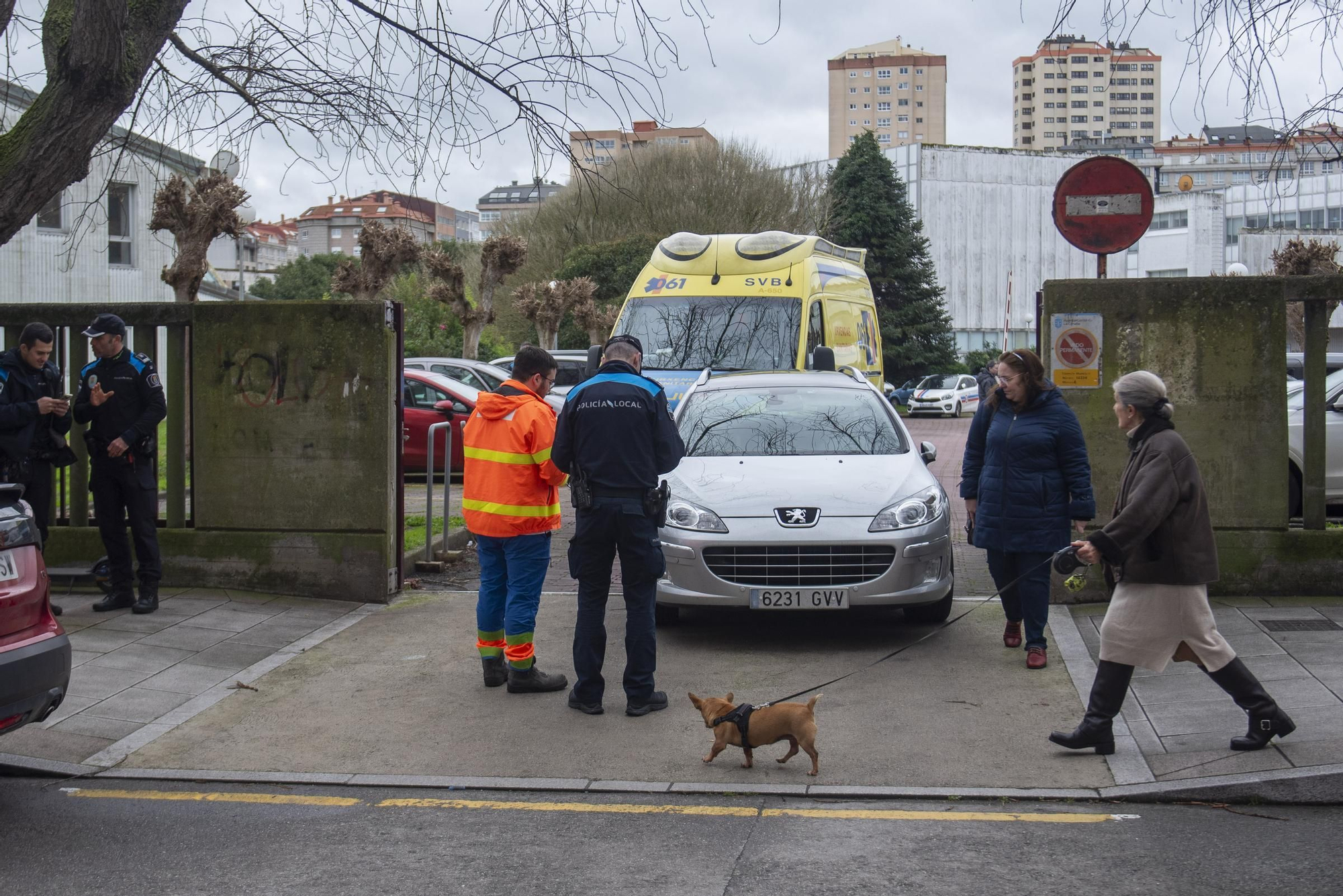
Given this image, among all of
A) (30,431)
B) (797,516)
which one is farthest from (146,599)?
(797,516)

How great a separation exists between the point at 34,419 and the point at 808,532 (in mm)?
4806

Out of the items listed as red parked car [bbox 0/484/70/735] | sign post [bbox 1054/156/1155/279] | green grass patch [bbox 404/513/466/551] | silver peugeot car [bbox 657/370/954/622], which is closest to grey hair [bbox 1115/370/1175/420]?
silver peugeot car [bbox 657/370/954/622]

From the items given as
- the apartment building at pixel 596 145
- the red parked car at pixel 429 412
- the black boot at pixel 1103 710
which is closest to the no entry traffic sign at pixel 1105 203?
the apartment building at pixel 596 145

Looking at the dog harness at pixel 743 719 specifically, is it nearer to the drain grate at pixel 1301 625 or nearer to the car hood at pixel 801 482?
the car hood at pixel 801 482

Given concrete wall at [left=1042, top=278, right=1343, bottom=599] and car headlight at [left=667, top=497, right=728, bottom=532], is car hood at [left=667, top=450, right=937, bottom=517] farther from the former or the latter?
concrete wall at [left=1042, top=278, right=1343, bottom=599]

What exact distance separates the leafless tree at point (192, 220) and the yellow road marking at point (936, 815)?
19.2 meters

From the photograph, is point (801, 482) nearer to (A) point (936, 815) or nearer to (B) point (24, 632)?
(A) point (936, 815)

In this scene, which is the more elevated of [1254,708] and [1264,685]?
[1254,708]

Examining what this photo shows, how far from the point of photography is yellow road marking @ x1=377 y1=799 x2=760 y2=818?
5.17m

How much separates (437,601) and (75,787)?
12.7ft

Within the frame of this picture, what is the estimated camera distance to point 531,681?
276 inches

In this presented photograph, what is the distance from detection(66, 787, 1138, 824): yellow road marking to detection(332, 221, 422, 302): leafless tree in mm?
23172

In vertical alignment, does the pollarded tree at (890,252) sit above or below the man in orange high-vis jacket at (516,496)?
above

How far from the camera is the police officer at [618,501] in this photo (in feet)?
21.1
